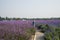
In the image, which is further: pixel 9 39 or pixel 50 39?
pixel 50 39

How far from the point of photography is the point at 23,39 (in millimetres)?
6801

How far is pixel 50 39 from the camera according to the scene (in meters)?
7.95

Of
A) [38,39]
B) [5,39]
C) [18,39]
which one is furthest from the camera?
[38,39]

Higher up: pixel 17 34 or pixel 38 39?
pixel 17 34

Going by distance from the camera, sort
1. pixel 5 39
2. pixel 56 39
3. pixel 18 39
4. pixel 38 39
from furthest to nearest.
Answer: pixel 38 39
pixel 56 39
pixel 18 39
pixel 5 39

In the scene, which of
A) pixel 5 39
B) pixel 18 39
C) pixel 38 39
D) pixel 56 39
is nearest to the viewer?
pixel 5 39

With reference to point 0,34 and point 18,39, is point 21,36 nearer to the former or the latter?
point 18,39

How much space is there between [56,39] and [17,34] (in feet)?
7.23

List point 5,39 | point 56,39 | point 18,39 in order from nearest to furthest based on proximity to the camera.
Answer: point 5,39, point 18,39, point 56,39

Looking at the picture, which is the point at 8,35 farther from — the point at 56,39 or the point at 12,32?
the point at 56,39

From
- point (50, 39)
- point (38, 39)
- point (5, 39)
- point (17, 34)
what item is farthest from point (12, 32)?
point (38, 39)

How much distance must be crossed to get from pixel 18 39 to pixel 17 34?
0.21 metres

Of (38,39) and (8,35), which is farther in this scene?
(38,39)

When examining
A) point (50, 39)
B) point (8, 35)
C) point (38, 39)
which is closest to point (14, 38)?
point (8, 35)
